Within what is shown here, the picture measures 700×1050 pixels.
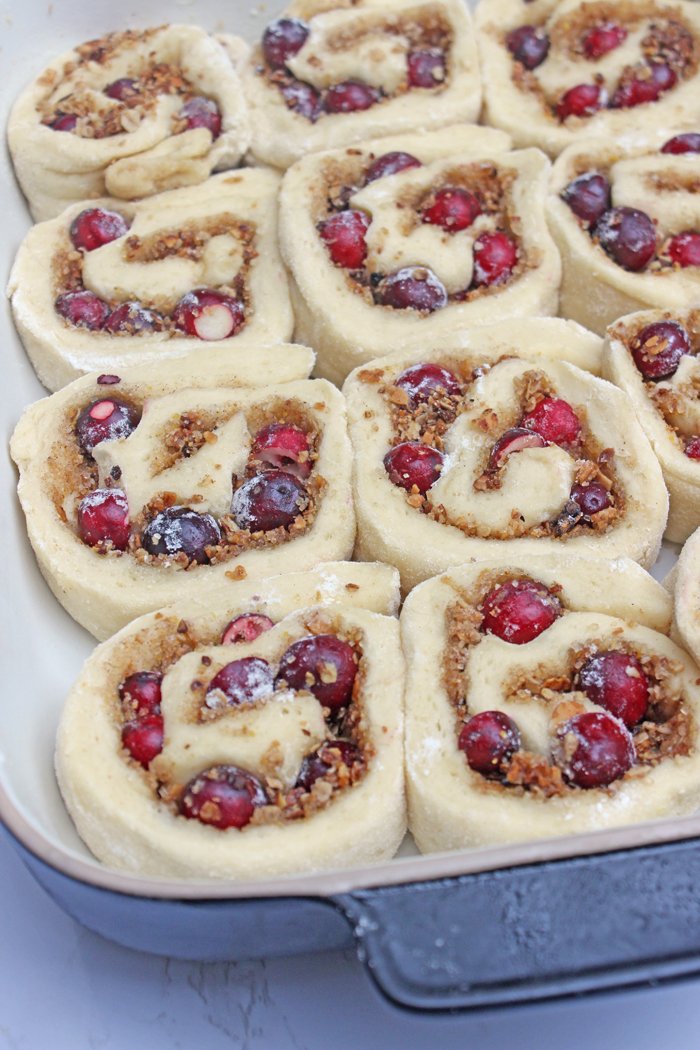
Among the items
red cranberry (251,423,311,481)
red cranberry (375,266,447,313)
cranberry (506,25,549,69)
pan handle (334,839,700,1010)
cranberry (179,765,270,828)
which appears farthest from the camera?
cranberry (506,25,549,69)

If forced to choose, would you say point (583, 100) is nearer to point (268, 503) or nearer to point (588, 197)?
point (588, 197)

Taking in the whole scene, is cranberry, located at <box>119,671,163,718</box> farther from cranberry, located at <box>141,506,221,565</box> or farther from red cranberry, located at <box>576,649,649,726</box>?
red cranberry, located at <box>576,649,649,726</box>

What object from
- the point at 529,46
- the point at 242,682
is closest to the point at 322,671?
the point at 242,682

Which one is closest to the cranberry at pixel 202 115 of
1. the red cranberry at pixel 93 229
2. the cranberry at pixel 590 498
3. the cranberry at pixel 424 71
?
the red cranberry at pixel 93 229

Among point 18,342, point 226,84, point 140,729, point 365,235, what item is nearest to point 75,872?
point 140,729

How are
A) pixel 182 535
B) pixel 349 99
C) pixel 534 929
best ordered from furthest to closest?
1. pixel 349 99
2. pixel 182 535
3. pixel 534 929

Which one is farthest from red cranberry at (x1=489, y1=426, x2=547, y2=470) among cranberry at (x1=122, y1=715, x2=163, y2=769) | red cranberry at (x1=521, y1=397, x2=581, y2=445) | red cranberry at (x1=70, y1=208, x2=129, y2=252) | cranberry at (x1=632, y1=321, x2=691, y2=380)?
red cranberry at (x1=70, y1=208, x2=129, y2=252)
